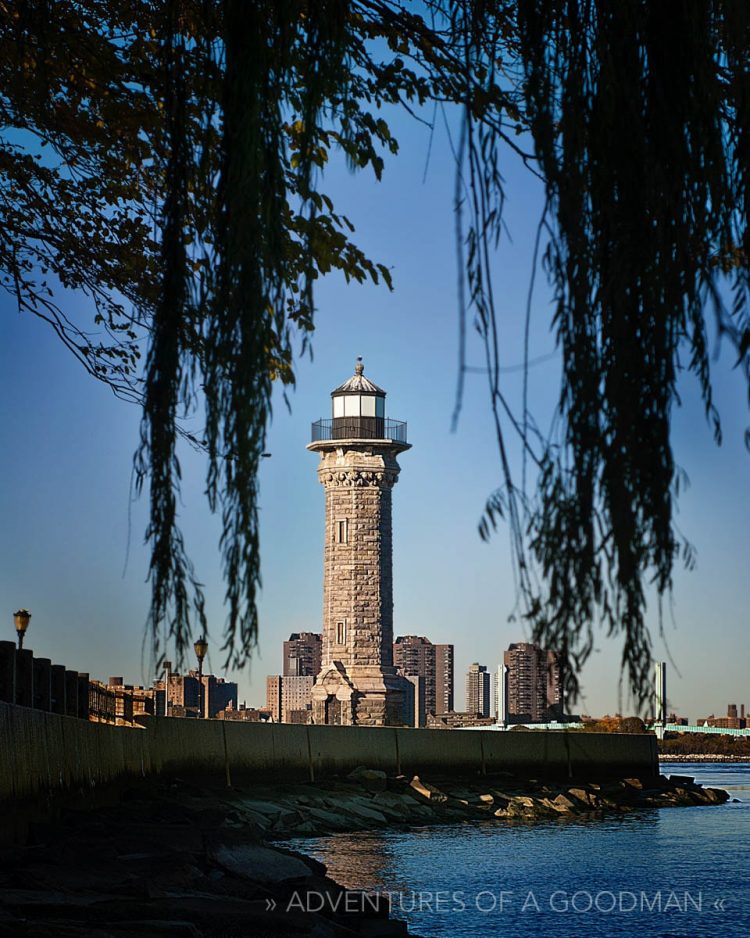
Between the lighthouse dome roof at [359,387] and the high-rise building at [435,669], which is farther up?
the lighthouse dome roof at [359,387]

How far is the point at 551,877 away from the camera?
66.2 ft

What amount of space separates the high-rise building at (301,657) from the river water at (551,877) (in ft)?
222

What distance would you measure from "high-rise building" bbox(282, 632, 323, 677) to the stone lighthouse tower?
48.5m

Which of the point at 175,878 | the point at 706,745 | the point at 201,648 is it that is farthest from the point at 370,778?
the point at 706,745

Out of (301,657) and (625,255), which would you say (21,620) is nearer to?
(625,255)

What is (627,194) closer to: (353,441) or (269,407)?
(269,407)

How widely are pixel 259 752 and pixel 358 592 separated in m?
18.7

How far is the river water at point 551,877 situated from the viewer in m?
16.3

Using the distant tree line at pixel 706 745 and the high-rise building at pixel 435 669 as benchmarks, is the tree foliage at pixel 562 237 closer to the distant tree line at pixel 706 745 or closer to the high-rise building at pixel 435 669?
the high-rise building at pixel 435 669

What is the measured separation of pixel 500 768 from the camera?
3769cm

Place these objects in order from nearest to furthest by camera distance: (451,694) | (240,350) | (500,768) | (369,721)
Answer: (240,350), (500,768), (369,721), (451,694)

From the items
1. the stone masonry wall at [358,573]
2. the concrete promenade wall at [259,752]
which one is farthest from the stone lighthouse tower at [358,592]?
the concrete promenade wall at [259,752]

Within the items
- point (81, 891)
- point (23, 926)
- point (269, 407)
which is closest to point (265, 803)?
point (81, 891)

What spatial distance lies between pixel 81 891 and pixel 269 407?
20.5ft
